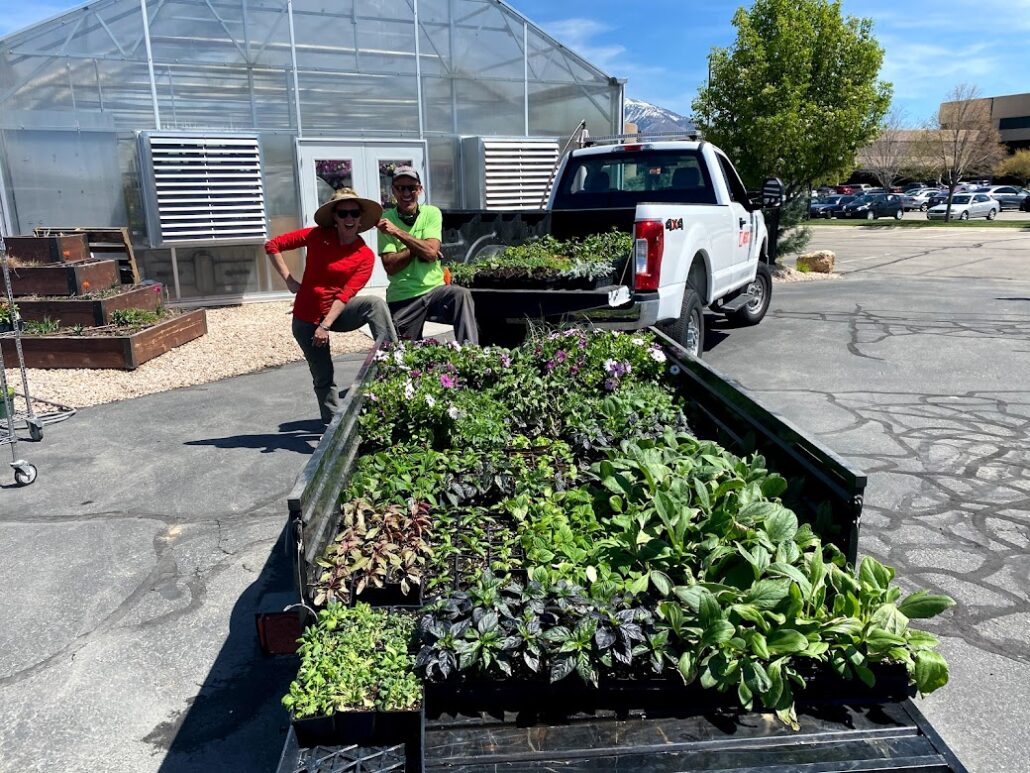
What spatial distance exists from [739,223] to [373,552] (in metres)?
7.32

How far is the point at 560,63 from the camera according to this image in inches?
591

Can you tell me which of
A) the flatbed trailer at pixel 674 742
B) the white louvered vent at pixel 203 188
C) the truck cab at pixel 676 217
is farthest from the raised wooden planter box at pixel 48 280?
the flatbed trailer at pixel 674 742

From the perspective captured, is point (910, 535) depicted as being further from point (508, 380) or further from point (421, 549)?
point (421, 549)

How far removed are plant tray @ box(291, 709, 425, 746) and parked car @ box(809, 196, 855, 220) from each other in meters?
50.6

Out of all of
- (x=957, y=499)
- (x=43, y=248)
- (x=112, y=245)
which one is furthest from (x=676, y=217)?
(x=112, y=245)

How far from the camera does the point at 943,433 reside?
6270 mm

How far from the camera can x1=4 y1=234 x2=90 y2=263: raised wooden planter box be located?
937 cm

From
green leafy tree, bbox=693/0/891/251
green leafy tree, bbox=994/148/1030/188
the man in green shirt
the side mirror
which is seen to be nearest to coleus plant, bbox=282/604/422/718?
the man in green shirt

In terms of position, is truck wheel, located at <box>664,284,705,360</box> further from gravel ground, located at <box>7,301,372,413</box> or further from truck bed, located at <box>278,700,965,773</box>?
truck bed, located at <box>278,700,965,773</box>

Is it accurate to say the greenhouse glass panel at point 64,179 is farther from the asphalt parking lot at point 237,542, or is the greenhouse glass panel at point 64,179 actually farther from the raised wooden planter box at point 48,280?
the asphalt parking lot at point 237,542

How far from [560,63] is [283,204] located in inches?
234

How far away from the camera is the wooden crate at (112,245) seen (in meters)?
10.8

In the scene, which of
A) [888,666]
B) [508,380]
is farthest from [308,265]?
[888,666]

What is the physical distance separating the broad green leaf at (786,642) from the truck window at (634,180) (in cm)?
698
